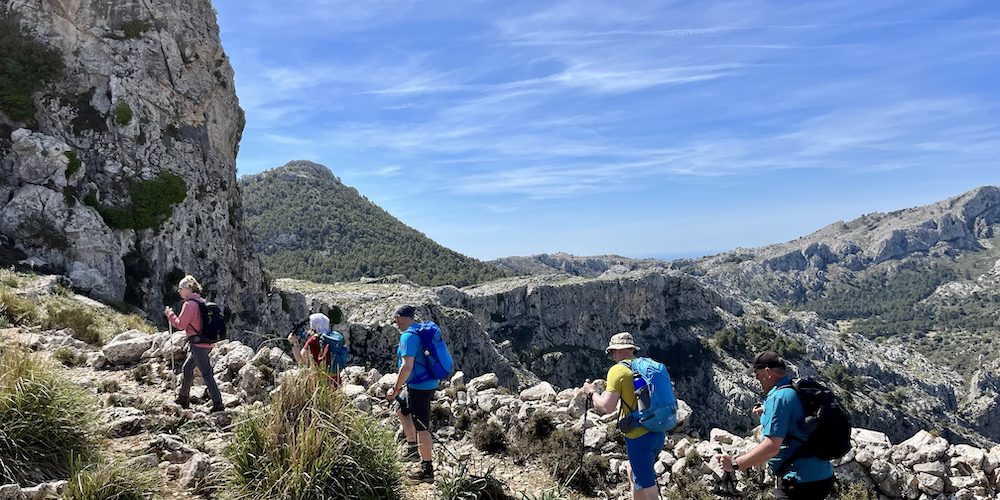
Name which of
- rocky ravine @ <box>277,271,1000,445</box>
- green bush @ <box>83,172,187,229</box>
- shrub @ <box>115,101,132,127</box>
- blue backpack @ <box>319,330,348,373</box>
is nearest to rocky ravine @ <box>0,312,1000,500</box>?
blue backpack @ <box>319,330,348,373</box>

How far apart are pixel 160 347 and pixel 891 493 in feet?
38.1

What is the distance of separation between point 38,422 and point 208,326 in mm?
2384

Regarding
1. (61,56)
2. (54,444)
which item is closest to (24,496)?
(54,444)

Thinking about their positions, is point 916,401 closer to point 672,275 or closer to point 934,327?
point 672,275

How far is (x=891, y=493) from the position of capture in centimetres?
653

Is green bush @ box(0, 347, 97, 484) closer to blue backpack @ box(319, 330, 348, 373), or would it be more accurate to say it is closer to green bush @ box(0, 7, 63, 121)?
blue backpack @ box(319, 330, 348, 373)

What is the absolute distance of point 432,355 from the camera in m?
6.18

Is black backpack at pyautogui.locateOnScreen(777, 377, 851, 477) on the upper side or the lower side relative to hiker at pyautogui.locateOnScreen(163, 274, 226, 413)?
lower

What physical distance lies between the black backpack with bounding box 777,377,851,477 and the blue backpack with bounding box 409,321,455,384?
3504 mm

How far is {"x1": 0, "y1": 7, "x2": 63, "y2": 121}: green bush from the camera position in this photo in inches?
797

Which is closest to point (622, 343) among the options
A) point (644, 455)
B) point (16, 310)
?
point (644, 455)

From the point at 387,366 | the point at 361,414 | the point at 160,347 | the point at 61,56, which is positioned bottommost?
the point at 387,366

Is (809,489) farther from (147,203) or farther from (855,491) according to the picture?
(147,203)

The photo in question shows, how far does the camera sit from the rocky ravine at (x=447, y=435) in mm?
5637
